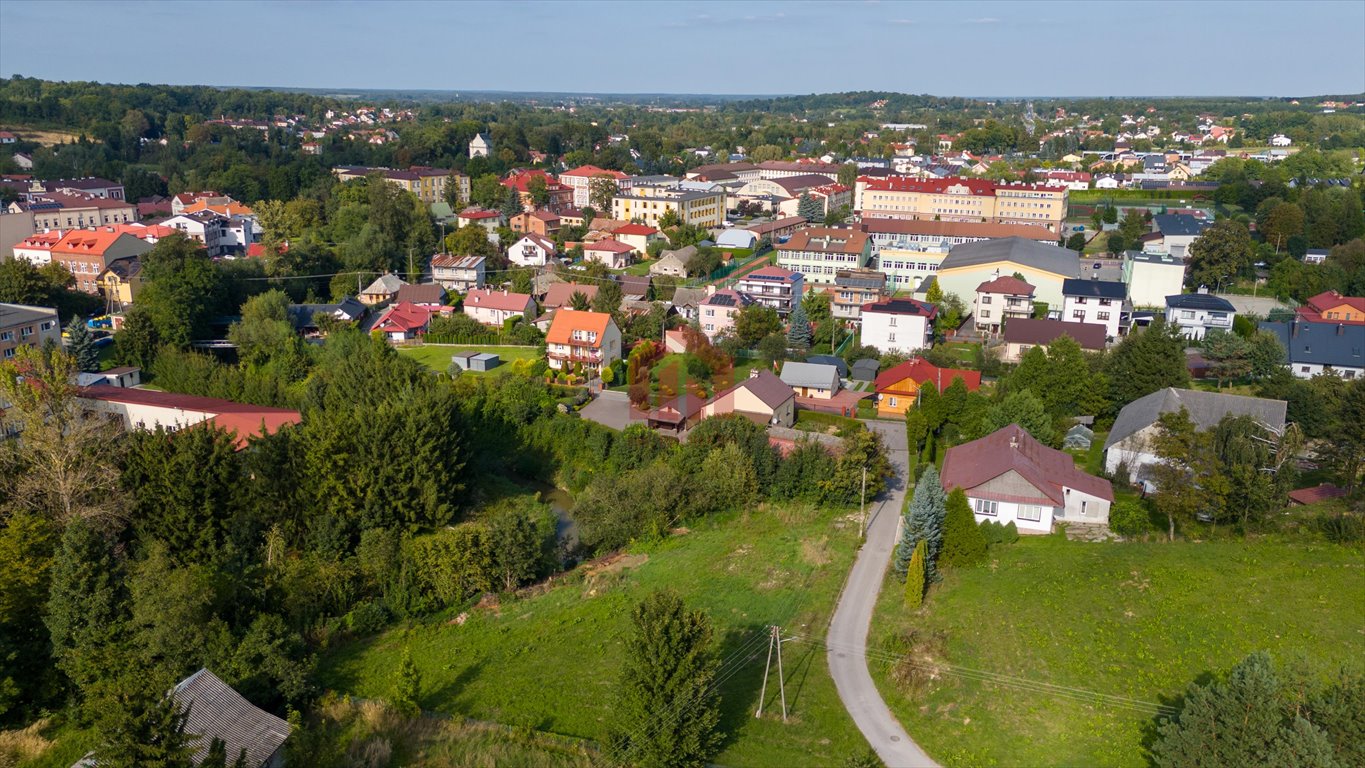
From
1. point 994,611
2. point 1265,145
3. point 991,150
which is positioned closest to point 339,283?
point 994,611

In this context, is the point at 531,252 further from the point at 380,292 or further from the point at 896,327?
the point at 896,327

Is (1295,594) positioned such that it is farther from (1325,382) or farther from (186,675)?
(186,675)

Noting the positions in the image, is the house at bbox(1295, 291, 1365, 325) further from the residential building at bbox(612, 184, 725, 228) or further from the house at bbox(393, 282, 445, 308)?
the house at bbox(393, 282, 445, 308)

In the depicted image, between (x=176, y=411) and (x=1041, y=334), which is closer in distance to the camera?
(x=176, y=411)

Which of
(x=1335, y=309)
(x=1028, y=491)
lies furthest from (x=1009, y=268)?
(x=1028, y=491)

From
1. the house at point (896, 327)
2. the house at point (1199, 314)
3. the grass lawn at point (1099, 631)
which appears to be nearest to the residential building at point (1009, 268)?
the house at point (1199, 314)

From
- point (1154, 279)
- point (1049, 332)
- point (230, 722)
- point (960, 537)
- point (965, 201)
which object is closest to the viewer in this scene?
point (230, 722)
